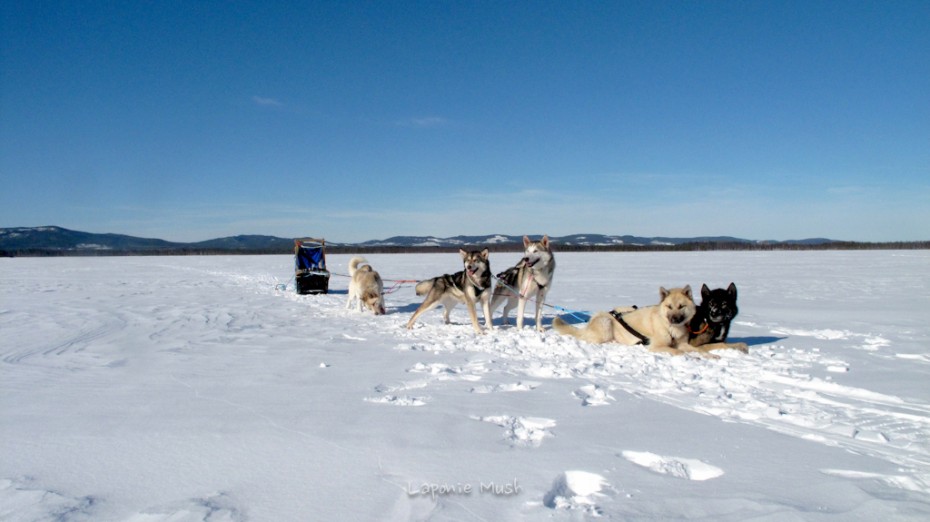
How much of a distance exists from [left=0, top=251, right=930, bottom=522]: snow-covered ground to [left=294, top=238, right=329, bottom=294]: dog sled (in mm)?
6346

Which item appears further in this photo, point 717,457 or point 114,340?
point 114,340

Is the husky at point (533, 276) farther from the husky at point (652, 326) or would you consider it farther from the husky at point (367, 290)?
the husky at point (367, 290)

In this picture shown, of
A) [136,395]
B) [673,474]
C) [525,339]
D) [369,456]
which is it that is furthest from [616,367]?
[136,395]

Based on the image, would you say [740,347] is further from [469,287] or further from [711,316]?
[469,287]

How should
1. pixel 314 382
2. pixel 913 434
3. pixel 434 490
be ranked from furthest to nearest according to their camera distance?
pixel 314 382, pixel 913 434, pixel 434 490

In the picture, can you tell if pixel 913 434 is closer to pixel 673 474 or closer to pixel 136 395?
pixel 673 474

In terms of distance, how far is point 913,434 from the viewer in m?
3.45

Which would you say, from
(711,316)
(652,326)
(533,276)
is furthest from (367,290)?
(711,316)

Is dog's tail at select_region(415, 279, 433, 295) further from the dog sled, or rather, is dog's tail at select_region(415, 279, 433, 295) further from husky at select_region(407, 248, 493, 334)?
the dog sled

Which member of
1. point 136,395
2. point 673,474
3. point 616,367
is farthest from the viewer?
point 616,367

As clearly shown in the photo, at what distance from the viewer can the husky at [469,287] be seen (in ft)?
25.5

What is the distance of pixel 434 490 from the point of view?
2.47m

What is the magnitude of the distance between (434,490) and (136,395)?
2.86 meters

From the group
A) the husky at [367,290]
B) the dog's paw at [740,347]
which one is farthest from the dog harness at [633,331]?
the husky at [367,290]
